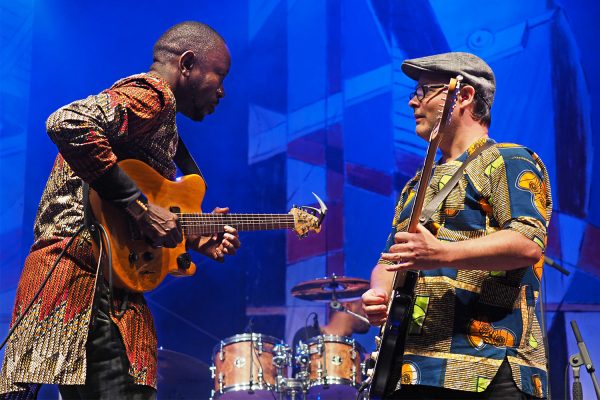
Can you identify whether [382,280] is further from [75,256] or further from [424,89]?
[75,256]

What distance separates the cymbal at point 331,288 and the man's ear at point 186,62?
11.5 feet

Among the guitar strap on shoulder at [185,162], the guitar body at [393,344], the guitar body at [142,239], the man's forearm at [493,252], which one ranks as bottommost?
the guitar body at [393,344]

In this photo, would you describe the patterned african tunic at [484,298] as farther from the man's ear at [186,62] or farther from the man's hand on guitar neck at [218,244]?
the man's ear at [186,62]

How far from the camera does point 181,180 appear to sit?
3.34 m

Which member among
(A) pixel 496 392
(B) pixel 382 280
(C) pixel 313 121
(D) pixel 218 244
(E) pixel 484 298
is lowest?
(A) pixel 496 392

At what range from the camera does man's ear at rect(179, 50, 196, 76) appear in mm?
3426

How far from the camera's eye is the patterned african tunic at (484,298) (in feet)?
8.02

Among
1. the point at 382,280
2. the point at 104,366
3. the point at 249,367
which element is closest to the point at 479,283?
the point at 382,280

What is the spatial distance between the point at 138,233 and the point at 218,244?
0.64 metres

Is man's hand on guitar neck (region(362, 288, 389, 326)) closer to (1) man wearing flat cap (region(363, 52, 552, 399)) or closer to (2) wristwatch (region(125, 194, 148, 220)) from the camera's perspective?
(1) man wearing flat cap (region(363, 52, 552, 399))

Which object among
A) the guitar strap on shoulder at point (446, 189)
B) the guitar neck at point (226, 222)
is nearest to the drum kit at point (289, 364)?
the guitar neck at point (226, 222)

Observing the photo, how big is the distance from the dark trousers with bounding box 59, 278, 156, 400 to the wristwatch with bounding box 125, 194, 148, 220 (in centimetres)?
28

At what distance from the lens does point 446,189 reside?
2.66 m

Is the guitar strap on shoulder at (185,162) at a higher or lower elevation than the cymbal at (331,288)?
lower
